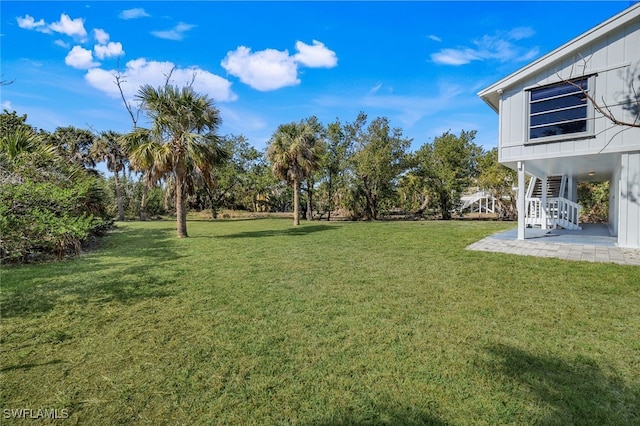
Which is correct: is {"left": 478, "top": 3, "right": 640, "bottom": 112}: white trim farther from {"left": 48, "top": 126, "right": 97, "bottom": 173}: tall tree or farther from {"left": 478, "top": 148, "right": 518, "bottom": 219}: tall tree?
{"left": 48, "top": 126, "right": 97, "bottom": 173}: tall tree

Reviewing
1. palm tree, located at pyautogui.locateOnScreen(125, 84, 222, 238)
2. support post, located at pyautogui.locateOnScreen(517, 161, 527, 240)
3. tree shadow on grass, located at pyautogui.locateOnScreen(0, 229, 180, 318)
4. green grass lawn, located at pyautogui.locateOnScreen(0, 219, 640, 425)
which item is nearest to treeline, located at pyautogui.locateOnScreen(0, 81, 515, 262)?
palm tree, located at pyautogui.locateOnScreen(125, 84, 222, 238)

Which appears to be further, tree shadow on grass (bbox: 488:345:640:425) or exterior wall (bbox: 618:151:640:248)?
exterior wall (bbox: 618:151:640:248)

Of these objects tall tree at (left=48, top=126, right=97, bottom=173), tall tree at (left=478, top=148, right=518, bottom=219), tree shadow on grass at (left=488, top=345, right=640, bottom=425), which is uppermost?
tall tree at (left=48, top=126, right=97, bottom=173)

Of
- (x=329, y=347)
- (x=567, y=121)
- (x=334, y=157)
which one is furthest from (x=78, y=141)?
(x=567, y=121)

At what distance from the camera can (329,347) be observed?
9.78 feet

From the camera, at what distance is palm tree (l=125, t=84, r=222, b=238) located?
36.1 ft

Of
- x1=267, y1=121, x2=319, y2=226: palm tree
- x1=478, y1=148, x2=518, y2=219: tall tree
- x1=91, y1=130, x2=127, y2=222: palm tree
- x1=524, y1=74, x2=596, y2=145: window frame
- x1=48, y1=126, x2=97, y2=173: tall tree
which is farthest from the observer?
x1=91, y1=130, x2=127, y2=222: palm tree

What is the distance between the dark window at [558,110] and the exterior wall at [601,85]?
0.19 m

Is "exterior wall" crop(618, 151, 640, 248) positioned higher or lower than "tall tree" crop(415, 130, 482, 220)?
lower

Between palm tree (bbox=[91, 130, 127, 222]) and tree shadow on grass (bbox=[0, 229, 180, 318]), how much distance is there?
22.9 metres

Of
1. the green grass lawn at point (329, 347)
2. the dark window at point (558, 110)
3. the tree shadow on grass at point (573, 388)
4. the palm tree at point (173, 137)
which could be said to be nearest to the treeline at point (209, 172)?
the palm tree at point (173, 137)

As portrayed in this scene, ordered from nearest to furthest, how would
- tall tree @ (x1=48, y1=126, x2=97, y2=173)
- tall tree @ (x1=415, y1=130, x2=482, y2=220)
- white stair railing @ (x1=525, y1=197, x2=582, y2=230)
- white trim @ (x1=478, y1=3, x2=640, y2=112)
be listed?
white trim @ (x1=478, y1=3, x2=640, y2=112) < white stair railing @ (x1=525, y1=197, x2=582, y2=230) < tall tree @ (x1=415, y1=130, x2=482, y2=220) < tall tree @ (x1=48, y1=126, x2=97, y2=173)

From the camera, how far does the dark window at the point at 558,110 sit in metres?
7.89

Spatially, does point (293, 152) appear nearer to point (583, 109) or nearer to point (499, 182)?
point (583, 109)
